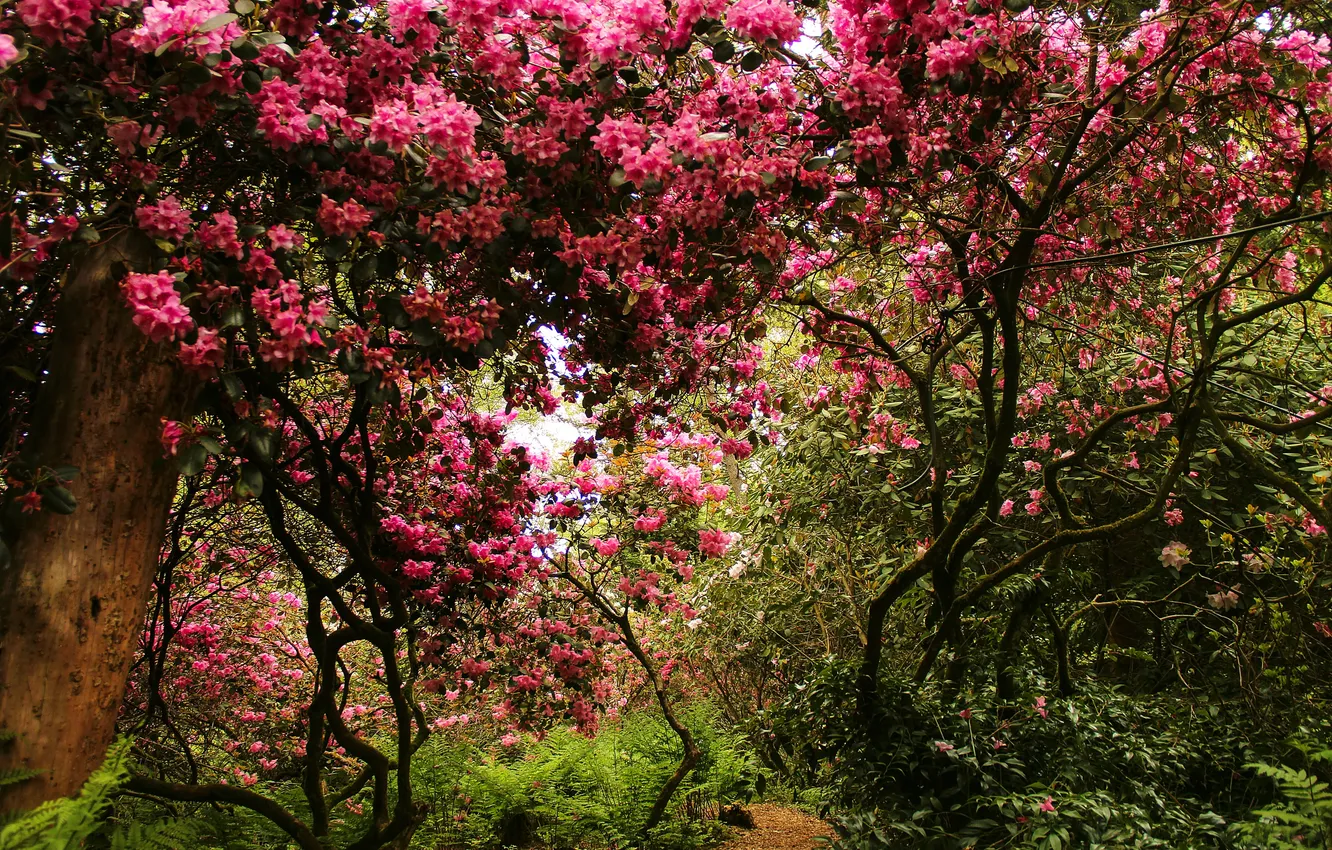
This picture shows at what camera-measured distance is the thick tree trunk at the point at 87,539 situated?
71.1 inches

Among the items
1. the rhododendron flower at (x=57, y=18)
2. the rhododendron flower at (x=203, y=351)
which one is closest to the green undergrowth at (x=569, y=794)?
the rhododendron flower at (x=203, y=351)

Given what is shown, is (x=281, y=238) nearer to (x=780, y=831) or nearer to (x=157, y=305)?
(x=157, y=305)

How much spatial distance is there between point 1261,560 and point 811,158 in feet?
10.3

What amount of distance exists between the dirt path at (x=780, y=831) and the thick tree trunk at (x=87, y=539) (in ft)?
14.4

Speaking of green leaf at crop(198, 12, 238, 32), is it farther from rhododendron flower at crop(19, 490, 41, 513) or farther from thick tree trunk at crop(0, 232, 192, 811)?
rhododendron flower at crop(19, 490, 41, 513)

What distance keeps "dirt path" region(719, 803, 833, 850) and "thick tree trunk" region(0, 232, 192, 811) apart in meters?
4.40

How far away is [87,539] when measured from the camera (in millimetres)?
1878

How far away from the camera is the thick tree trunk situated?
1.80m

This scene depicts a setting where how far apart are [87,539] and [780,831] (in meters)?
5.63

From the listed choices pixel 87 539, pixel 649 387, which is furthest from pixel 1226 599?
pixel 87 539

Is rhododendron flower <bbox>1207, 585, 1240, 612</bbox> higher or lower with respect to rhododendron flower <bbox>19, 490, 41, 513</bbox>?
higher

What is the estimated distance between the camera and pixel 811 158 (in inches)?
91.8

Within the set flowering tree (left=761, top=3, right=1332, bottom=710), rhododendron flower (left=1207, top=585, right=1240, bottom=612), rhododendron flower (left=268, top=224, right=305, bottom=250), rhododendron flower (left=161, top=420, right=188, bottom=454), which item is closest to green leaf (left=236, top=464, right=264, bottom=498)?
rhododendron flower (left=161, top=420, right=188, bottom=454)

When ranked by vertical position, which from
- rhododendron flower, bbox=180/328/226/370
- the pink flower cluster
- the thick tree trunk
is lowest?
the thick tree trunk
